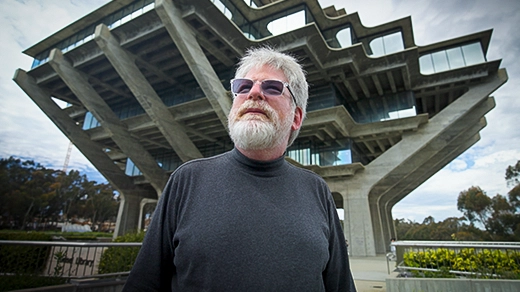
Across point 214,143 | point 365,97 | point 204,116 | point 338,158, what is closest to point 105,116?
point 204,116

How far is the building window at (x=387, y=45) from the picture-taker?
1841 centimetres

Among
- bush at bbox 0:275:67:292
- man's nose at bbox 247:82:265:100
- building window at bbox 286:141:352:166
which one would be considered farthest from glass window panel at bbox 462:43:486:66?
bush at bbox 0:275:67:292

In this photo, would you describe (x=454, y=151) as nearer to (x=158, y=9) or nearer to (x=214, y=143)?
(x=214, y=143)

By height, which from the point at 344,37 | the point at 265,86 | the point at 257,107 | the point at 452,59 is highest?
the point at 344,37

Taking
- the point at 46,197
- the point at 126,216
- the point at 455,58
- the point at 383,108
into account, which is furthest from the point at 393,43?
the point at 46,197

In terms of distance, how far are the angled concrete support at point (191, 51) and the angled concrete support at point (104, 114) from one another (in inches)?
348

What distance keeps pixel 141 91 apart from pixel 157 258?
17.7 m

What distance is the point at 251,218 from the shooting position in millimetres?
1332

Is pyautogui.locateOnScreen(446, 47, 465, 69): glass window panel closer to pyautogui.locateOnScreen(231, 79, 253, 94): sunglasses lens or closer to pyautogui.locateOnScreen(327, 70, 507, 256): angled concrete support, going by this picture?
pyautogui.locateOnScreen(327, 70, 507, 256): angled concrete support

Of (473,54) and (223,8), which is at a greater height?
(223,8)

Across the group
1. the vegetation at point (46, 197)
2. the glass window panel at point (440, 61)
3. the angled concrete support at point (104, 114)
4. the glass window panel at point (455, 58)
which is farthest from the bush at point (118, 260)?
the vegetation at point (46, 197)

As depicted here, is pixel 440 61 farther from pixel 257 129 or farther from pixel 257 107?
pixel 257 129

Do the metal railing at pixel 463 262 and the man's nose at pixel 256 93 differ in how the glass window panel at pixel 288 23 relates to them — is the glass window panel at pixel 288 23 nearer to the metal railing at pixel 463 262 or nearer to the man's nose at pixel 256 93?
the metal railing at pixel 463 262

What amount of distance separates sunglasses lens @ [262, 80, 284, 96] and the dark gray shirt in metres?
0.45
